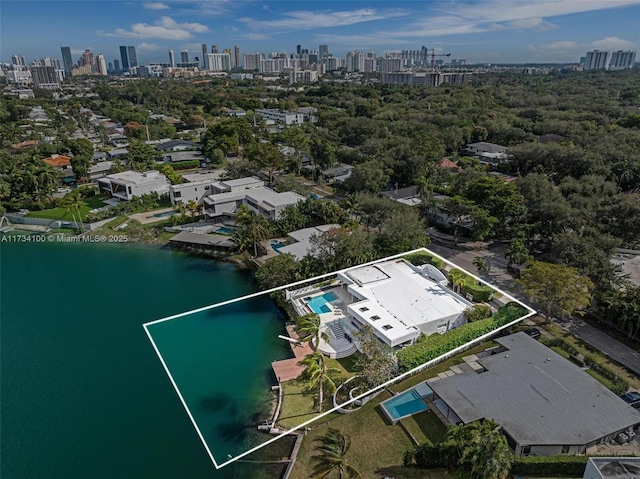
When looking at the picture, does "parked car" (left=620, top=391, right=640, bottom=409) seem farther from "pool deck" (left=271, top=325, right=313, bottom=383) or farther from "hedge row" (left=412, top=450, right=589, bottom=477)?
"pool deck" (left=271, top=325, right=313, bottom=383)

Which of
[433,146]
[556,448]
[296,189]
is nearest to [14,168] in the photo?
[296,189]

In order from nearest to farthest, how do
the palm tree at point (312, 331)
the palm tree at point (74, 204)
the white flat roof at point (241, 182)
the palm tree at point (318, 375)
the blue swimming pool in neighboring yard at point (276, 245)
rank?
1. the palm tree at point (318, 375)
2. the palm tree at point (312, 331)
3. the blue swimming pool in neighboring yard at point (276, 245)
4. the palm tree at point (74, 204)
5. the white flat roof at point (241, 182)

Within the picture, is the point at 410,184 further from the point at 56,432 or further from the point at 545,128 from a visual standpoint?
the point at 56,432

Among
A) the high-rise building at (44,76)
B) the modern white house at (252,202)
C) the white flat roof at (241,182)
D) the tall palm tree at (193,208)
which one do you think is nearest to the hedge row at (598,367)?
the modern white house at (252,202)

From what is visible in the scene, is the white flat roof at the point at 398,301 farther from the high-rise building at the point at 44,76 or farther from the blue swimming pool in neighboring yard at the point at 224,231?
the high-rise building at the point at 44,76

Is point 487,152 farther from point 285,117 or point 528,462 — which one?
point 528,462

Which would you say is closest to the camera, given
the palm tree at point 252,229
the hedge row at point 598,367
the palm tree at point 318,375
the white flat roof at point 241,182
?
the palm tree at point 318,375

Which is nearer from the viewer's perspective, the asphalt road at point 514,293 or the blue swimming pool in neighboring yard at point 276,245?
the asphalt road at point 514,293
